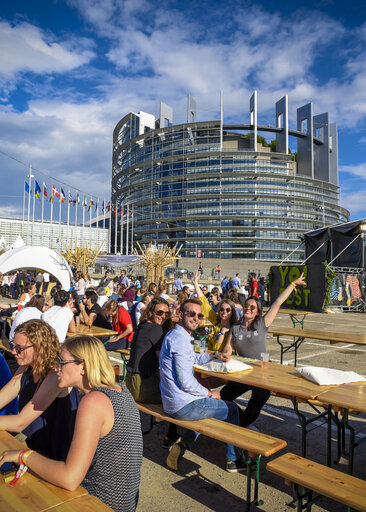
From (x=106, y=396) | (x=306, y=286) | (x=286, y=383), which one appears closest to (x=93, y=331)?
(x=286, y=383)

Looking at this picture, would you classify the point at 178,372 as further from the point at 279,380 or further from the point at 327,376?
the point at 327,376

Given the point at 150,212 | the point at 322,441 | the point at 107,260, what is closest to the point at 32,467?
the point at 322,441

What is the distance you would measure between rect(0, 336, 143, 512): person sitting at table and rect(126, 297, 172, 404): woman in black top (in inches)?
75.1

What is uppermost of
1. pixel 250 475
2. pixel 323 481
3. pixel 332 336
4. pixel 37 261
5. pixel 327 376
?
A: pixel 37 261

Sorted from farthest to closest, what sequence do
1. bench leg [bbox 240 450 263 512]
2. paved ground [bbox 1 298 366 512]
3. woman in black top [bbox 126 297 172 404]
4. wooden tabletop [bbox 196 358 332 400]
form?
1. woman in black top [bbox 126 297 172 404]
2. wooden tabletop [bbox 196 358 332 400]
3. paved ground [bbox 1 298 366 512]
4. bench leg [bbox 240 450 263 512]

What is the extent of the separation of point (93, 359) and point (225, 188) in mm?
85420

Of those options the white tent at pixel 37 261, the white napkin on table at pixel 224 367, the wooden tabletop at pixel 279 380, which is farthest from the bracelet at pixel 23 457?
the white tent at pixel 37 261

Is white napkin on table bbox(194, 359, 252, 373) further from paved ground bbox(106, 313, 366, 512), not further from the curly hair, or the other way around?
the curly hair

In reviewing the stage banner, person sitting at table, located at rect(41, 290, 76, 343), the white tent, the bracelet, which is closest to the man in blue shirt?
the bracelet

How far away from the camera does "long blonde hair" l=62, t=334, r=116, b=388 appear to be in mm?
2119

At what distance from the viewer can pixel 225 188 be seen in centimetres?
8544

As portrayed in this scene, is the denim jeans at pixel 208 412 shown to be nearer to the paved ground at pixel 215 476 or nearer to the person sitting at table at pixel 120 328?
the paved ground at pixel 215 476

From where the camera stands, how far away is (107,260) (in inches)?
1375

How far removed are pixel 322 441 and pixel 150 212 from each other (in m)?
89.5
